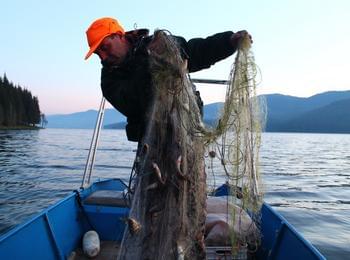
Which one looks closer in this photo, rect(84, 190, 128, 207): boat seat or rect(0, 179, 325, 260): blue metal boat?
rect(0, 179, 325, 260): blue metal boat

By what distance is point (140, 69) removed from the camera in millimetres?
3488

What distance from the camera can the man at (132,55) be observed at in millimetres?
3516

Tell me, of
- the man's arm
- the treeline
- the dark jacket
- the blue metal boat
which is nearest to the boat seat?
the blue metal boat

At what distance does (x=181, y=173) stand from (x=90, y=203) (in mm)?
4208

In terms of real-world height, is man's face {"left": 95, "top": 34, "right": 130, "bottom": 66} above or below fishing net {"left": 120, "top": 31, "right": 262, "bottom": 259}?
above

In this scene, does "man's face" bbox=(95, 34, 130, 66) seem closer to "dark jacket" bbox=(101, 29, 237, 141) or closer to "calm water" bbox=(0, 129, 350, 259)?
"dark jacket" bbox=(101, 29, 237, 141)

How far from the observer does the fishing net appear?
336 centimetres

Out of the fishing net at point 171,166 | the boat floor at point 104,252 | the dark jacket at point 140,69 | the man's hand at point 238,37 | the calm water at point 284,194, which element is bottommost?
the calm water at point 284,194

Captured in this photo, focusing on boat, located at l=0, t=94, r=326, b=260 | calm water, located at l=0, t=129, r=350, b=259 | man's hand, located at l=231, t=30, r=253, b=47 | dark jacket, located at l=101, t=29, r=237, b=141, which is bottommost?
calm water, located at l=0, t=129, r=350, b=259

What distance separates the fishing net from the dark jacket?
0.38 ft

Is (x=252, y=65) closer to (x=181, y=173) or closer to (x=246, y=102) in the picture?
(x=246, y=102)

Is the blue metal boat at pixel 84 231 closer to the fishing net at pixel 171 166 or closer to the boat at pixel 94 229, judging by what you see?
the boat at pixel 94 229

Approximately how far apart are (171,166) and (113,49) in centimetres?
117

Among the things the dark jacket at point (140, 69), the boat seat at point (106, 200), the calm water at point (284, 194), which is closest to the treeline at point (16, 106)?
the calm water at point (284, 194)
